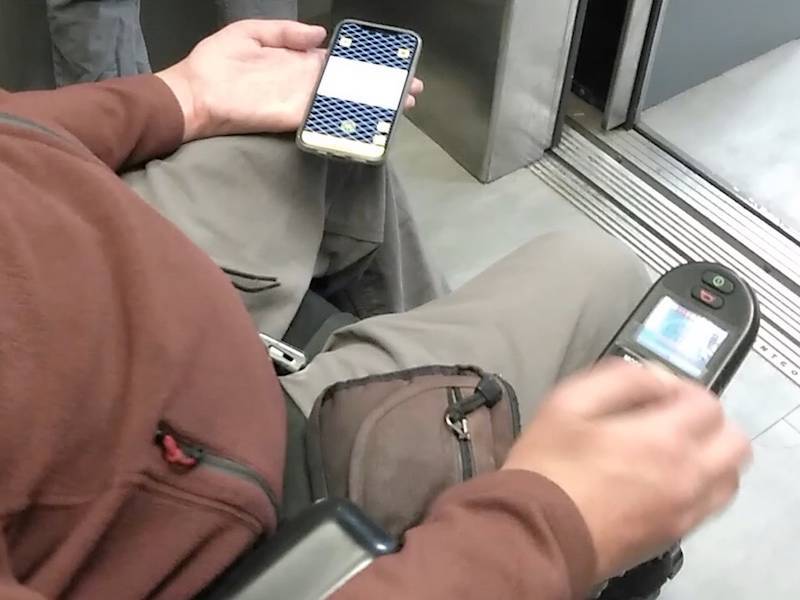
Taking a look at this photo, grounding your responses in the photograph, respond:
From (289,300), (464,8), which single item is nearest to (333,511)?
(289,300)

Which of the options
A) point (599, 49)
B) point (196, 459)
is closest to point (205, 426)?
point (196, 459)

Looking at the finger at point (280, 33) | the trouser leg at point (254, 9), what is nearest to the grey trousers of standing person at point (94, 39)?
the trouser leg at point (254, 9)

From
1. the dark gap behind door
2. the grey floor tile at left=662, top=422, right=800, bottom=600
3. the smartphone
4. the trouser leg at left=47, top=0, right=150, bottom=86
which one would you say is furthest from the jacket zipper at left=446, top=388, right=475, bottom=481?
the dark gap behind door

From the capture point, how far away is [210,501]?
512 mm

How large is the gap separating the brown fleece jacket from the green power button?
0.27m

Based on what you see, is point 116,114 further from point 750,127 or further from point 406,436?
point 750,127

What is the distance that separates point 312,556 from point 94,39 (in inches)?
29.0

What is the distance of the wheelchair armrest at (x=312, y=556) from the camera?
0.48 m

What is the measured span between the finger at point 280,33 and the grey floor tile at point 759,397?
0.64m

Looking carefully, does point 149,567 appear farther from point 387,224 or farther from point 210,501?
point 387,224

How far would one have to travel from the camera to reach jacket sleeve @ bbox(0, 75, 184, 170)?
69 cm

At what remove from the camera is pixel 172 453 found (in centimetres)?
50

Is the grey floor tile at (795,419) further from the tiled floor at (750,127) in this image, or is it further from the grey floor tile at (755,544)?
the tiled floor at (750,127)

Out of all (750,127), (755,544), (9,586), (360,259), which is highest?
(9,586)
